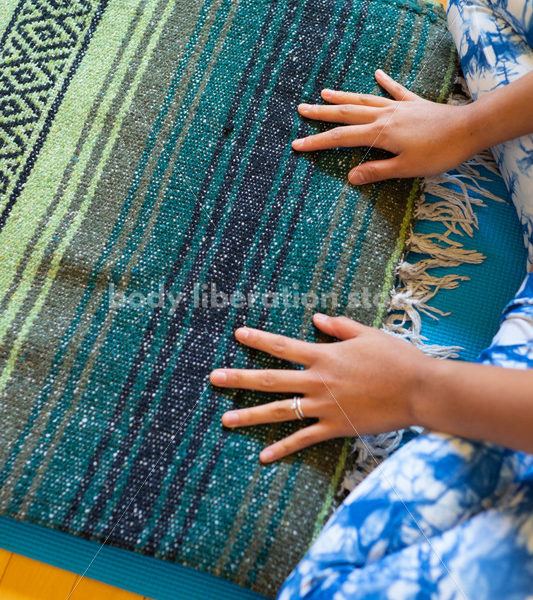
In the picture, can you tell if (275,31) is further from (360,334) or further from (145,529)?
(145,529)

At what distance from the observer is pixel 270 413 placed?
65cm

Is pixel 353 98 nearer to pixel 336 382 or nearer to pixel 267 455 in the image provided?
pixel 336 382

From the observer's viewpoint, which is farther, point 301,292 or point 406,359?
point 301,292

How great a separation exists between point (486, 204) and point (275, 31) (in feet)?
1.44

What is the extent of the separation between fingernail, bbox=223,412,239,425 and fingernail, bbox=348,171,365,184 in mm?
385

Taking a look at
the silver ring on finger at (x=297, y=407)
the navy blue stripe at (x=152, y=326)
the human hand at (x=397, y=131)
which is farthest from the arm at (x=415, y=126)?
the silver ring on finger at (x=297, y=407)

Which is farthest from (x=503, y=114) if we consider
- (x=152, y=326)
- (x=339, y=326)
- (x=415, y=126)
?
(x=152, y=326)

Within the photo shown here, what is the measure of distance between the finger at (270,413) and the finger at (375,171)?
1.11 feet

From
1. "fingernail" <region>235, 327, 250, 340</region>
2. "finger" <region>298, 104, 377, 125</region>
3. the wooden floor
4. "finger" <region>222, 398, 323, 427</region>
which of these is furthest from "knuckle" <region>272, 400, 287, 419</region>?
"finger" <region>298, 104, 377, 125</region>

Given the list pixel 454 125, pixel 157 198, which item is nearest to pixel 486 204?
pixel 454 125

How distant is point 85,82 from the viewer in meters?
0.79

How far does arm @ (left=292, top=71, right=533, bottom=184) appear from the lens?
2.20 ft

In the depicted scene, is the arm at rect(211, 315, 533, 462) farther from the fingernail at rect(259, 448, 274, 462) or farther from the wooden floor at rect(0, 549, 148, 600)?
the wooden floor at rect(0, 549, 148, 600)

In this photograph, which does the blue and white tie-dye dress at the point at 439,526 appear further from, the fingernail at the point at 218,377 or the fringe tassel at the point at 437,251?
the fingernail at the point at 218,377
